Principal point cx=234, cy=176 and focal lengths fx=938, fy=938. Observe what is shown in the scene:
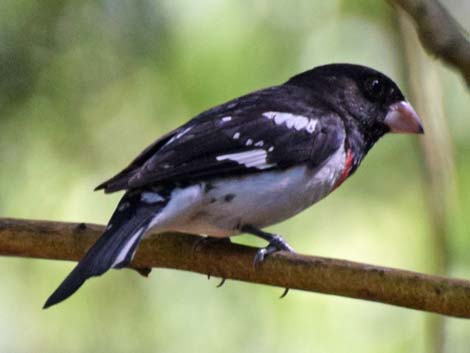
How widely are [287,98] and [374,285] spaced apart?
120 centimetres

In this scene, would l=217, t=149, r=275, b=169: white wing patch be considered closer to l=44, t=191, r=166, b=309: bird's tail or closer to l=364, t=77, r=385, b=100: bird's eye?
l=44, t=191, r=166, b=309: bird's tail

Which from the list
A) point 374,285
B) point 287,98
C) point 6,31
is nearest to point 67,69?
point 6,31

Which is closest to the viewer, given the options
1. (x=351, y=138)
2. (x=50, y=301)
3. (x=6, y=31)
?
(x=50, y=301)

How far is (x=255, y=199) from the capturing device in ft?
9.93

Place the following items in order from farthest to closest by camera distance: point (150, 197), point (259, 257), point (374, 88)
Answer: point (374, 88)
point (150, 197)
point (259, 257)

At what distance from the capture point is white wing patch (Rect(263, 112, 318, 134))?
3275mm

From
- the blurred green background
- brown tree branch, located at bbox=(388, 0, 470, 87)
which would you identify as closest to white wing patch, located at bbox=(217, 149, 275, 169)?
the blurred green background

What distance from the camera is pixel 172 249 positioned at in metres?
2.88

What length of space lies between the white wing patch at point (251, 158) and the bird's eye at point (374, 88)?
27.1 inches

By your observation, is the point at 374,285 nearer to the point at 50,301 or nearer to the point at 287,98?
the point at 50,301

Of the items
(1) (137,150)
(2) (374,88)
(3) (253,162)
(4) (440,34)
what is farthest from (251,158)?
(1) (137,150)

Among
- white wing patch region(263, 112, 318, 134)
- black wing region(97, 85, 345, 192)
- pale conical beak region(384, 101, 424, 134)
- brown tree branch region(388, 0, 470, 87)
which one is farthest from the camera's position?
pale conical beak region(384, 101, 424, 134)

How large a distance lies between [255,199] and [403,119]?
0.80 metres

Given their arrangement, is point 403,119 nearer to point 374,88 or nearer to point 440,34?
point 374,88
